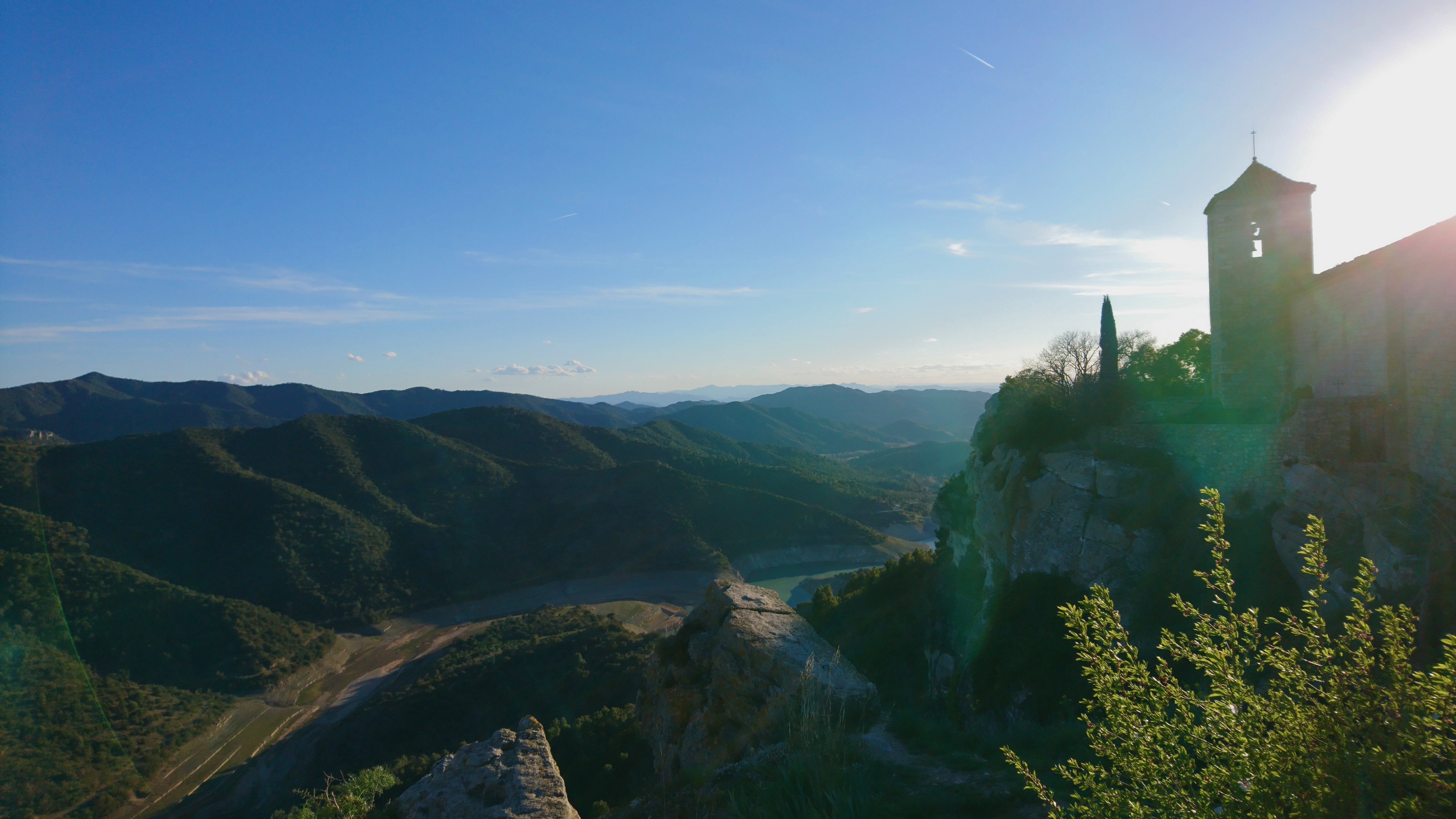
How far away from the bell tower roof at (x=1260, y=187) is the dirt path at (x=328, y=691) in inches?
1803

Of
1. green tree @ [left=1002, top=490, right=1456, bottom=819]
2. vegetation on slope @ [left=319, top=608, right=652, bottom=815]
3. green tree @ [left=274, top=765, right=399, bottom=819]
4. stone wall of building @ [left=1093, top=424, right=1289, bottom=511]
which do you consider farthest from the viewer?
vegetation on slope @ [left=319, top=608, right=652, bottom=815]

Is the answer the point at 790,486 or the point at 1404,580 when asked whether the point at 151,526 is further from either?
the point at 1404,580

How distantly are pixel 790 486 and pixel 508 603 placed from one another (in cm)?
4040

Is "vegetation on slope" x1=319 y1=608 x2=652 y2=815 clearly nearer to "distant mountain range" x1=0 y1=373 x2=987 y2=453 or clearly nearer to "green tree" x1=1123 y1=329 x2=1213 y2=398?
"green tree" x1=1123 y1=329 x2=1213 y2=398

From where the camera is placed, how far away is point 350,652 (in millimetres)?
50688

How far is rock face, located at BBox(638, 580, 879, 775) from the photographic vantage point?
8000 mm

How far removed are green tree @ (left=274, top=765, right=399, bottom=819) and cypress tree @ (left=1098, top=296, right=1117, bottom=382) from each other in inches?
853

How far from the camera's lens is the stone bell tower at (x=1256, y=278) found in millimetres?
16672

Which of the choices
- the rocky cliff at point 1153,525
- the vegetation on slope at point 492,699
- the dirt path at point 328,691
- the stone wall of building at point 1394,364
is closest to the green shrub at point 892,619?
the rocky cliff at point 1153,525

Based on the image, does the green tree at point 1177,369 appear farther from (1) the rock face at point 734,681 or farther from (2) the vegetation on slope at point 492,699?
(2) the vegetation on slope at point 492,699

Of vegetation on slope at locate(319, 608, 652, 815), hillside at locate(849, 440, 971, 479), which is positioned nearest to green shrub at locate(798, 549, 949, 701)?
vegetation on slope at locate(319, 608, 652, 815)

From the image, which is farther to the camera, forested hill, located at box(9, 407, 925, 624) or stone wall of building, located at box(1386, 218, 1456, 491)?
forested hill, located at box(9, 407, 925, 624)

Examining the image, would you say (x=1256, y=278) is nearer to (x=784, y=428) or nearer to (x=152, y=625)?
(x=152, y=625)

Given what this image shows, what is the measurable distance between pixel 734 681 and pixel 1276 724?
7.22 m
